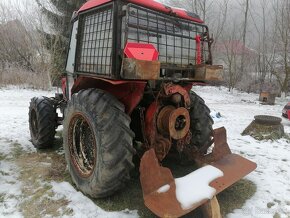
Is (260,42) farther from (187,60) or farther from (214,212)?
(214,212)

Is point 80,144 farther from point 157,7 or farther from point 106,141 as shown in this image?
point 157,7

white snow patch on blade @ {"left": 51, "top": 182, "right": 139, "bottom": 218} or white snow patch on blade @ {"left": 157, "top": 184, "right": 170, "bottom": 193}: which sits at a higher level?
white snow patch on blade @ {"left": 157, "top": 184, "right": 170, "bottom": 193}

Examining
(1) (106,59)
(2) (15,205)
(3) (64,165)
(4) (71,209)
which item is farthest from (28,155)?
(1) (106,59)

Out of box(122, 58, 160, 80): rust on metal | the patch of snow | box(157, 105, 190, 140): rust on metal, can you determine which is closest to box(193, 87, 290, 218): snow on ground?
box(157, 105, 190, 140): rust on metal

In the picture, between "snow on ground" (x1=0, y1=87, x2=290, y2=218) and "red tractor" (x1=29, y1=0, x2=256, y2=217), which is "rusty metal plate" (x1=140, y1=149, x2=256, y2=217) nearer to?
"red tractor" (x1=29, y1=0, x2=256, y2=217)

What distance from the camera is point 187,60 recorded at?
3.78m

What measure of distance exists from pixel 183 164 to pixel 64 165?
170cm

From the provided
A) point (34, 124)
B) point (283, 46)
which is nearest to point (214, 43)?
point (283, 46)

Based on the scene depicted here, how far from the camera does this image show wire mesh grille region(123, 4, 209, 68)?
3217 mm

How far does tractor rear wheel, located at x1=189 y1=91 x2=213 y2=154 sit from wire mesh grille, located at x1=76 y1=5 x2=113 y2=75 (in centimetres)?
136

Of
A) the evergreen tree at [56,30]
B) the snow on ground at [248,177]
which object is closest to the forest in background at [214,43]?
the evergreen tree at [56,30]

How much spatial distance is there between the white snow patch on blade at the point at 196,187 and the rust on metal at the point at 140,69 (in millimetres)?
1079

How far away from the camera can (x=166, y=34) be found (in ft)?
11.6

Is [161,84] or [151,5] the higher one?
[151,5]
